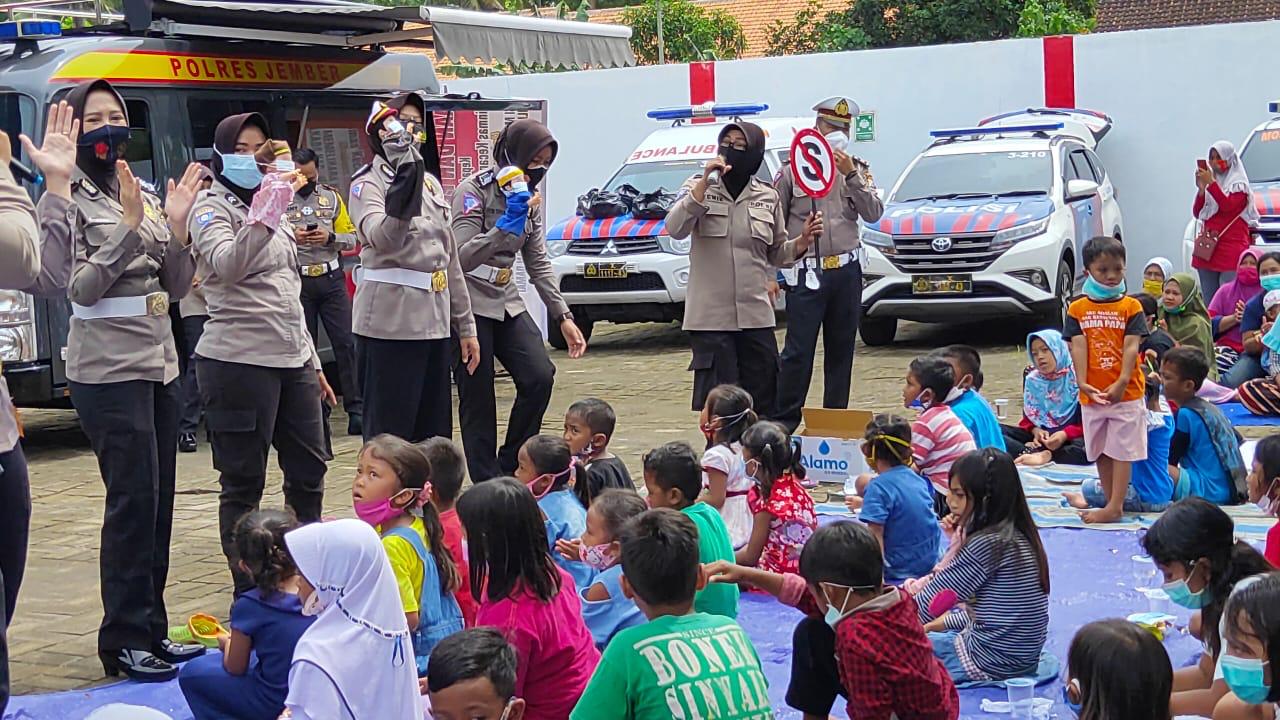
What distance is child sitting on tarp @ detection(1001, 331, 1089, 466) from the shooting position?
8617 millimetres

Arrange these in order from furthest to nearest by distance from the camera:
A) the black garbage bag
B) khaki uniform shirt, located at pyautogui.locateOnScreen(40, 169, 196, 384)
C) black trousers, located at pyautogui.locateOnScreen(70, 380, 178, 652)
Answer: the black garbage bag → black trousers, located at pyautogui.locateOnScreen(70, 380, 178, 652) → khaki uniform shirt, located at pyautogui.locateOnScreen(40, 169, 196, 384)

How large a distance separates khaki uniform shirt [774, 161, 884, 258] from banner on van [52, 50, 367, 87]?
155 inches

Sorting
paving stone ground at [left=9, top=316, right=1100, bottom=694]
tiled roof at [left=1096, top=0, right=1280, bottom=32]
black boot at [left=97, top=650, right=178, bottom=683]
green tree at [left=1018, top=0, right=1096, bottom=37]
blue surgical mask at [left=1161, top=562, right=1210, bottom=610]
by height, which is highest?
tiled roof at [left=1096, top=0, right=1280, bottom=32]

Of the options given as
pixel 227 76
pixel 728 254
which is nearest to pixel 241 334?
pixel 728 254

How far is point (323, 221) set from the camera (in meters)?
10.3

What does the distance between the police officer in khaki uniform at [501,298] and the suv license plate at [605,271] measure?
20.7ft

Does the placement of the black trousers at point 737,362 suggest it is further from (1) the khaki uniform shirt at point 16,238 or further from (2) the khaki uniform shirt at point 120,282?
(1) the khaki uniform shirt at point 16,238

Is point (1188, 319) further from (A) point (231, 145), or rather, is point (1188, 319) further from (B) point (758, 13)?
(B) point (758, 13)

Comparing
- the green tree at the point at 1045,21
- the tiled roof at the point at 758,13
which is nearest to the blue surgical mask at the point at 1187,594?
the green tree at the point at 1045,21

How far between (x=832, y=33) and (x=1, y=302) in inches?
944

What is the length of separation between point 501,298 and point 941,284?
21.5 feet

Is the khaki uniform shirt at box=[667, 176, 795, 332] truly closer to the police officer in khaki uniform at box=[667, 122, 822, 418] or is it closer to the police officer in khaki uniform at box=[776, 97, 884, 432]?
the police officer in khaki uniform at box=[667, 122, 822, 418]

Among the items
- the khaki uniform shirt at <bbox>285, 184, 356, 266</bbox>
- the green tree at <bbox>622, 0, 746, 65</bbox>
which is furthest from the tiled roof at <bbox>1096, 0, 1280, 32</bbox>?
the khaki uniform shirt at <bbox>285, 184, 356, 266</bbox>

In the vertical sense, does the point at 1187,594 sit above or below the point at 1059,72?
below
